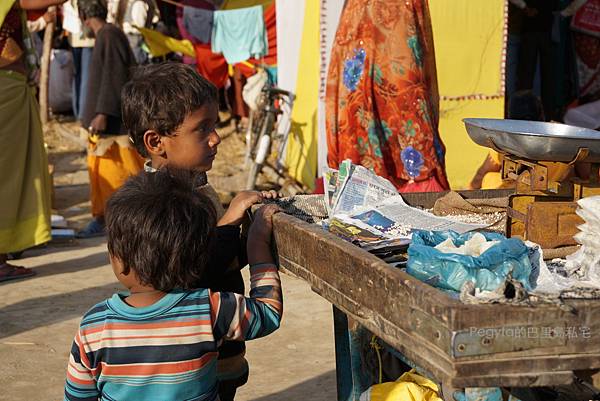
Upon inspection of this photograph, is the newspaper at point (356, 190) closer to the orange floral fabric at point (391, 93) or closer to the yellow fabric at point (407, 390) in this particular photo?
the yellow fabric at point (407, 390)

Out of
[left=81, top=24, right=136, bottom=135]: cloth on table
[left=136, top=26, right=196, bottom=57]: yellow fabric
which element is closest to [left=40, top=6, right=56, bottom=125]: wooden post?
[left=136, top=26, right=196, bottom=57]: yellow fabric

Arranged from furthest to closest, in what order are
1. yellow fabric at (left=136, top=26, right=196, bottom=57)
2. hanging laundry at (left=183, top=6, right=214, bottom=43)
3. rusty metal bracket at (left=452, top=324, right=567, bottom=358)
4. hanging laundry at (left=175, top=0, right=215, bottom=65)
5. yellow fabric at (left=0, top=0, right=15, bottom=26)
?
1. hanging laundry at (left=175, top=0, right=215, bottom=65)
2. hanging laundry at (left=183, top=6, right=214, bottom=43)
3. yellow fabric at (left=136, top=26, right=196, bottom=57)
4. yellow fabric at (left=0, top=0, right=15, bottom=26)
5. rusty metal bracket at (left=452, top=324, right=567, bottom=358)

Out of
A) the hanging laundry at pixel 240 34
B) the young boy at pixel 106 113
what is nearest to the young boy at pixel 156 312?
the young boy at pixel 106 113

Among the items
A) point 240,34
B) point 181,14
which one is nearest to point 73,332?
point 240,34

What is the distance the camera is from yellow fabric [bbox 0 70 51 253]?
568 centimetres

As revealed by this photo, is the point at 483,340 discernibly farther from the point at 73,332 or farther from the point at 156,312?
the point at 73,332

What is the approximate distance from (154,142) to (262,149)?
211 inches

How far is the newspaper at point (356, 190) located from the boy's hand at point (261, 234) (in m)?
0.23

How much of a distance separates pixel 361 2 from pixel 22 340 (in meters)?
2.38

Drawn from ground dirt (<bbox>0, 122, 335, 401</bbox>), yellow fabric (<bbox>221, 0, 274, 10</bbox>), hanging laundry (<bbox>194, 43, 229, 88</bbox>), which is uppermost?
yellow fabric (<bbox>221, 0, 274, 10</bbox>)

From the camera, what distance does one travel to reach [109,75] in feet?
22.7

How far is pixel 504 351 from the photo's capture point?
1481mm

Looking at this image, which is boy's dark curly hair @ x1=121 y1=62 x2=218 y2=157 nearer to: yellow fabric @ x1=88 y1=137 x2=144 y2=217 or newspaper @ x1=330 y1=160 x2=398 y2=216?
newspaper @ x1=330 y1=160 x2=398 y2=216

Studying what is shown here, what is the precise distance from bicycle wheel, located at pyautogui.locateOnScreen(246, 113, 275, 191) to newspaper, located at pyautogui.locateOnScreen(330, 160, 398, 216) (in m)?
5.18
